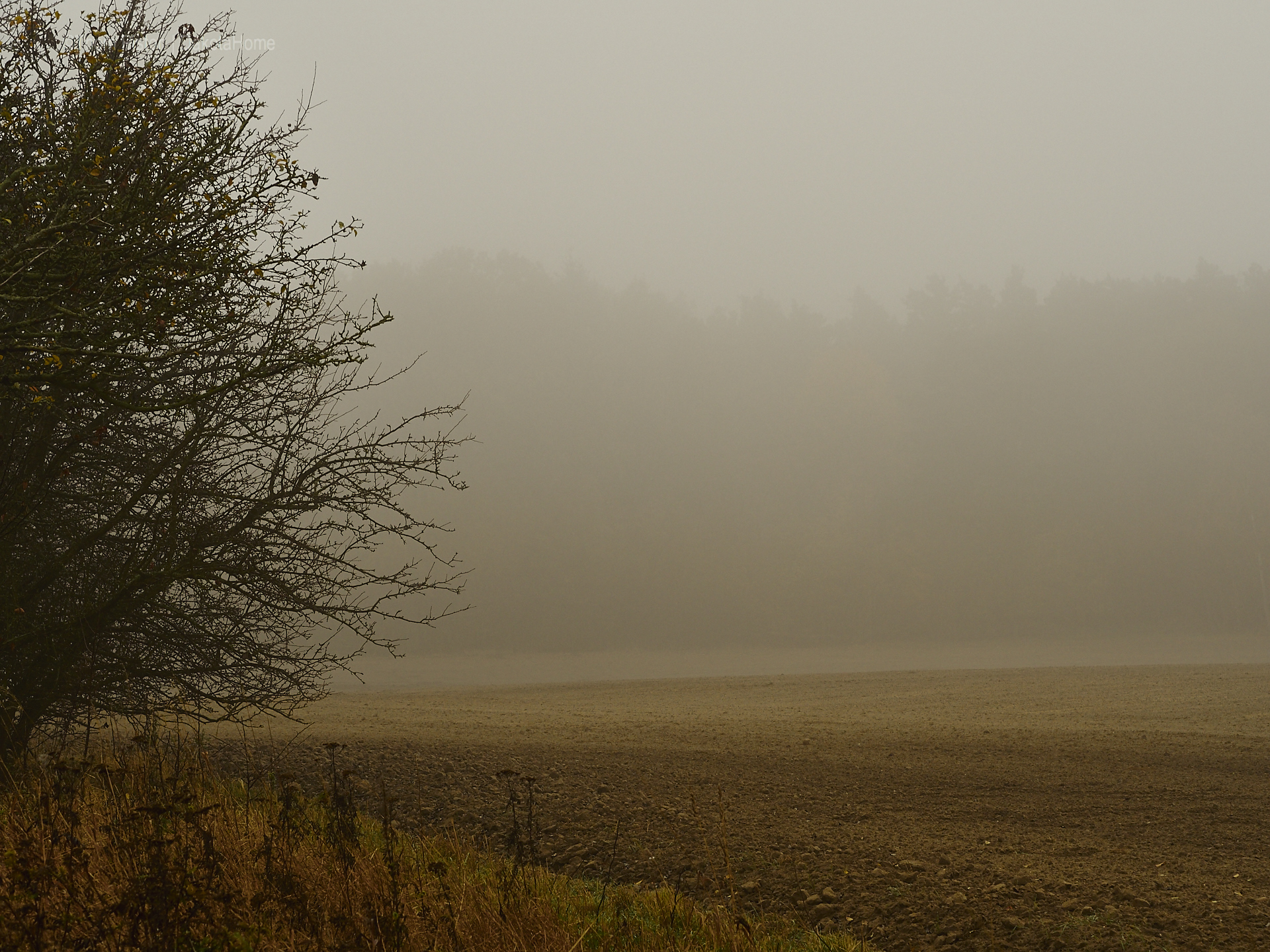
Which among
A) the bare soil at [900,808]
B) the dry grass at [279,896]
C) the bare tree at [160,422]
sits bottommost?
the bare soil at [900,808]

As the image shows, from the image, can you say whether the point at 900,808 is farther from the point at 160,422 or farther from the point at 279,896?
the point at 160,422

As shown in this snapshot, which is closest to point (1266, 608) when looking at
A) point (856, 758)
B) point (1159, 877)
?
point (856, 758)

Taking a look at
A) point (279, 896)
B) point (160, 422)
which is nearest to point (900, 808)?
point (279, 896)

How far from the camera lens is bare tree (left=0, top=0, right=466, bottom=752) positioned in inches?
223

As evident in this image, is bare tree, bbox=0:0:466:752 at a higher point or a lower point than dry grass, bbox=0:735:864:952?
higher

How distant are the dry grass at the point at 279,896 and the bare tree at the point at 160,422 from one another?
7.02 feet

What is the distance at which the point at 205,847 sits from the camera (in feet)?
12.8

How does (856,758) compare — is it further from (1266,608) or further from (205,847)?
(1266,608)

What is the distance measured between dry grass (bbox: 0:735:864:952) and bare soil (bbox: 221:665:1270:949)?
1.99 feet

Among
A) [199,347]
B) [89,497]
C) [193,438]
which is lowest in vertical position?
[89,497]

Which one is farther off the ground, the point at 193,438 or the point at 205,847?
the point at 193,438

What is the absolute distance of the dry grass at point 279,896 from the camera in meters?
3.59

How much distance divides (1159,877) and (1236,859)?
4.14 feet

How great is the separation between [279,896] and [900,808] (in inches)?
264
